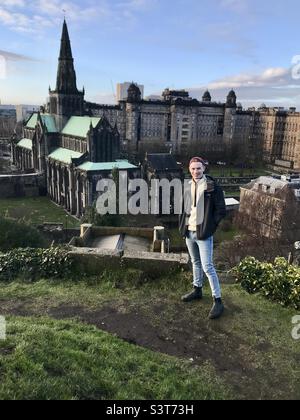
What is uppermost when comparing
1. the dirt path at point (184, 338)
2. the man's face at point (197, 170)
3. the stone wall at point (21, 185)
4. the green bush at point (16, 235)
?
the man's face at point (197, 170)

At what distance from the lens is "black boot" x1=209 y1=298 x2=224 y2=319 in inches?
260

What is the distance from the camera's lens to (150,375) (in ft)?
16.4

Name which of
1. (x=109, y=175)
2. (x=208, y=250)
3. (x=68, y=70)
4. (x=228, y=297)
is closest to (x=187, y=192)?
(x=208, y=250)

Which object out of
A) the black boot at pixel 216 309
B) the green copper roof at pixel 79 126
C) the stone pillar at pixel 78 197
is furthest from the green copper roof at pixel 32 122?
the black boot at pixel 216 309

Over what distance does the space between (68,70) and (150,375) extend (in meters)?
53.1

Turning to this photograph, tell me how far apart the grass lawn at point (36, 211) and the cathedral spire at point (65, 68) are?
53.6ft

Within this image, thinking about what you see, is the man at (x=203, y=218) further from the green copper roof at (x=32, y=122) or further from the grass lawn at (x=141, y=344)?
the green copper roof at (x=32, y=122)

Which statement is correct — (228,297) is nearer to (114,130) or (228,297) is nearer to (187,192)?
(187,192)

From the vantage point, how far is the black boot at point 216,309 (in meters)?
6.61

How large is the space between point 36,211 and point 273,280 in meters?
40.2

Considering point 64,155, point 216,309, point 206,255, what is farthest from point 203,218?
point 64,155

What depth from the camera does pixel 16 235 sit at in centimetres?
1909

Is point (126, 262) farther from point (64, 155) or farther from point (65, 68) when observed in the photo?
point (65, 68)

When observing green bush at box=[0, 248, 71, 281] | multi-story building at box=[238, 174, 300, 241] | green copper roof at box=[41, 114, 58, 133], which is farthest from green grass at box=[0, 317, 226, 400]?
green copper roof at box=[41, 114, 58, 133]
